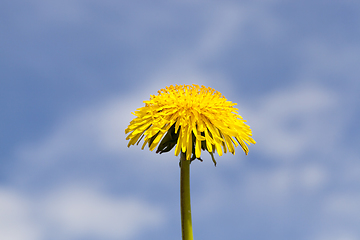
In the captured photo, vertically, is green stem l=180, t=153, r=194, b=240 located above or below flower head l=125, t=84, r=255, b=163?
below

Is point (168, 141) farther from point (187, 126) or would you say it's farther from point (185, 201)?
point (185, 201)

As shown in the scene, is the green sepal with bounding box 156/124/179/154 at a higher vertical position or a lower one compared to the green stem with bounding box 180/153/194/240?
higher

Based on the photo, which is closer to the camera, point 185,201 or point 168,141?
point 185,201

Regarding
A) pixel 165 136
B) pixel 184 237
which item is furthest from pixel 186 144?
pixel 184 237

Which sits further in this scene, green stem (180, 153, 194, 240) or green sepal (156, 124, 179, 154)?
green sepal (156, 124, 179, 154)

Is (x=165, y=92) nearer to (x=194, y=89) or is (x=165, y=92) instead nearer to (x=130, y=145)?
(x=194, y=89)

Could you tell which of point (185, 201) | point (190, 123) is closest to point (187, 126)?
point (190, 123)
